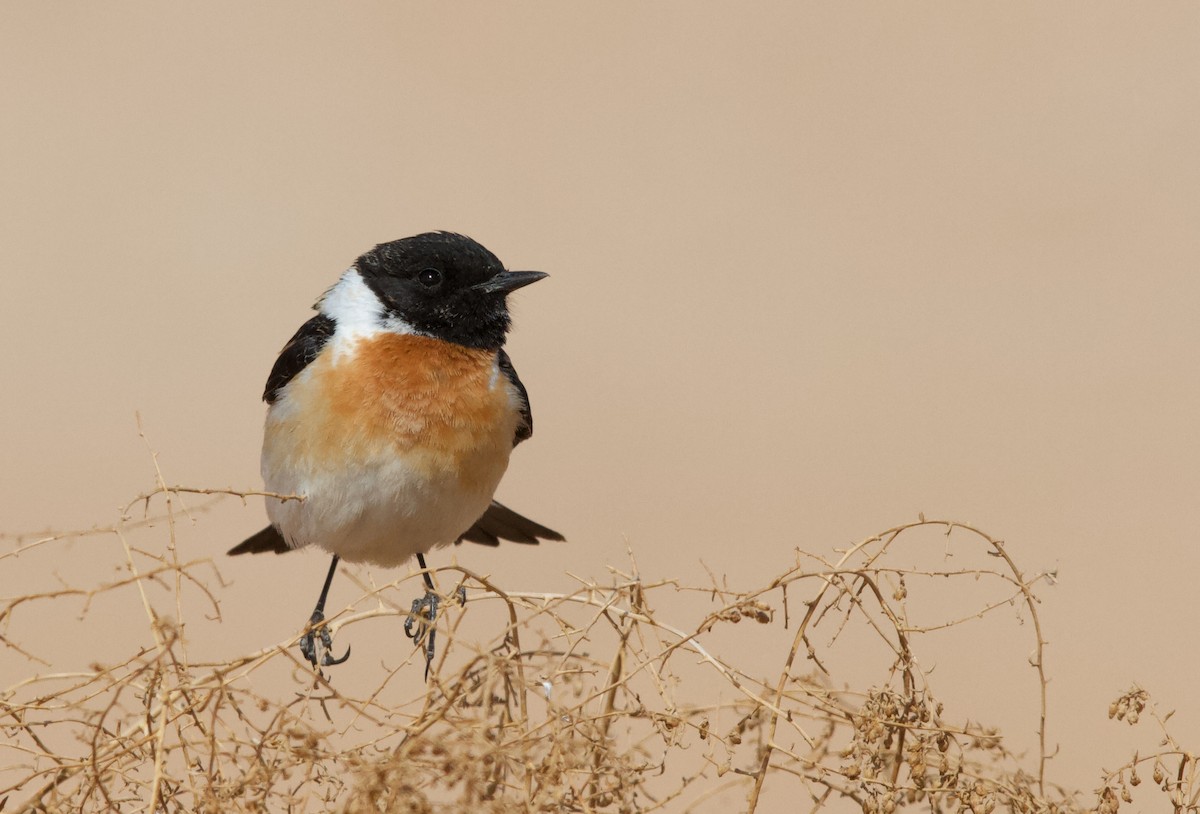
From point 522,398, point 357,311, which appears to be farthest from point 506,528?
point 357,311

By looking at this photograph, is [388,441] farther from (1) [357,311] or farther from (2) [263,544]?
(2) [263,544]

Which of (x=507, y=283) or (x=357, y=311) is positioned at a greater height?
(x=507, y=283)

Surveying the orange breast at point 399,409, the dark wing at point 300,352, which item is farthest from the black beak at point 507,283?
the dark wing at point 300,352

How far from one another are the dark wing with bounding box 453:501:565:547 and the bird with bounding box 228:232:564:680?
661mm

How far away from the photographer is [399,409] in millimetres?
4246

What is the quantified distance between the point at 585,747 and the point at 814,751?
1.37 feet

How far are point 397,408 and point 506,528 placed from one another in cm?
131

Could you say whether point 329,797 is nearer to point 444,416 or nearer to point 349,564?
point 444,416

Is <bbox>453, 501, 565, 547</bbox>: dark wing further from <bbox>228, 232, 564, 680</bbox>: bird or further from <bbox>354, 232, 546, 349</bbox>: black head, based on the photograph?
<bbox>354, 232, 546, 349</bbox>: black head

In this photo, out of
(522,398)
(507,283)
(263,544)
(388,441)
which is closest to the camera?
(388,441)

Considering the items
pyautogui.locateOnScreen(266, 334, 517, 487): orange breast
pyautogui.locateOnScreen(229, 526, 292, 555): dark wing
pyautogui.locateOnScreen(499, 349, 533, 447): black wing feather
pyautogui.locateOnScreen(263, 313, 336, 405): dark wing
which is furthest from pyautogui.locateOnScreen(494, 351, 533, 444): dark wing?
pyautogui.locateOnScreen(229, 526, 292, 555): dark wing

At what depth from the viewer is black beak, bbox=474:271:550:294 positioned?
4.49 metres

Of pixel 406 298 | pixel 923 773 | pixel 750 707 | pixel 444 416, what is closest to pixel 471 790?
pixel 750 707

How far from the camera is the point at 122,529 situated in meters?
2.35
